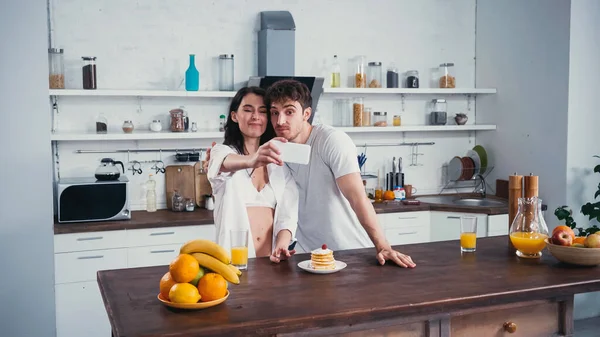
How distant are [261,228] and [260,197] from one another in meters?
0.15

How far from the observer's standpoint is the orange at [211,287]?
6.70 feet

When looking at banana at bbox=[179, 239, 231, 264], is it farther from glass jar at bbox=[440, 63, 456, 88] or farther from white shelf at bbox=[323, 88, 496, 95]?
glass jar at bbox=[440, 63, 456, 88]

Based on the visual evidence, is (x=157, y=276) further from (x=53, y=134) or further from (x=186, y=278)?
(x=53, y=134)

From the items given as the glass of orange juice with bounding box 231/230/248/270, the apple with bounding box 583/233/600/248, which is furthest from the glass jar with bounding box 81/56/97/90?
the apple with bounding box 583/233/600/248

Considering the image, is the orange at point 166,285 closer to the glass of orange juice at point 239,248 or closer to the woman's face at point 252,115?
the glass of orange juice at point 239,248

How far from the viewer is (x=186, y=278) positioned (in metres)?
2.05

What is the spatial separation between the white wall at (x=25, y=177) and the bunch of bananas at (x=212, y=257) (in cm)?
230

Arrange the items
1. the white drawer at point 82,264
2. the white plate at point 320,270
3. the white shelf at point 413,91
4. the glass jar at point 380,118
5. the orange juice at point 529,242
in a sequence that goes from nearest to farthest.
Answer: the white plate at point 320,270
the orange juice at point 529,242
the white drawer at point 82,264
the white shelf at point 413,91
the glass jar at point 380,118

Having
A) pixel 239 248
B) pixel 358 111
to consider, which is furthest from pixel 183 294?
pixel 358 111

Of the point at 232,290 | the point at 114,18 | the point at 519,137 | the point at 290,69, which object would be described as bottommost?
the point at 232,290

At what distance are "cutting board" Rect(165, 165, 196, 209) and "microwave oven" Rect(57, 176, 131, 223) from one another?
0.58 m

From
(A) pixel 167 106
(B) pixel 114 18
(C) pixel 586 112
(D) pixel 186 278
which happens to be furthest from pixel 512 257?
(B) pixel 114 18

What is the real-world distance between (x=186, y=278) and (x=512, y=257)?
152 cm

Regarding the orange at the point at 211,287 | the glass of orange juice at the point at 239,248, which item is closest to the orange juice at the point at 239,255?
the glass of orange juice at the point at 239,248
